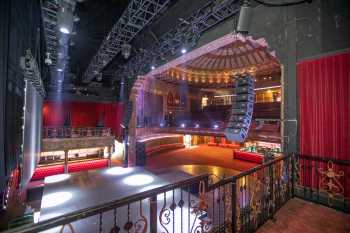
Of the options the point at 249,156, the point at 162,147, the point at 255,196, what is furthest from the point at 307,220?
the point at 162,147

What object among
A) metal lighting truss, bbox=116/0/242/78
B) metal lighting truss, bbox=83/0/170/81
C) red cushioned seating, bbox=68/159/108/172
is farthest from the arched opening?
red cushioned seating, bbox=68/159/108/172

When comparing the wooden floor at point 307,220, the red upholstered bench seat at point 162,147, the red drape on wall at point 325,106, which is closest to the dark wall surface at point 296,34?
the red drape on wall at point 325,106

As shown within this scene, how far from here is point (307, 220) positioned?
9.32 ft

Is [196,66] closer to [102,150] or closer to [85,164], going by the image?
[102,150]

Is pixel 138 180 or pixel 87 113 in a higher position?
pixel 87 113

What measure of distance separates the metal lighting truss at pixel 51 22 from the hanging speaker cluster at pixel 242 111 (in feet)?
14.4

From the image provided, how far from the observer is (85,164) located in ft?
41.2

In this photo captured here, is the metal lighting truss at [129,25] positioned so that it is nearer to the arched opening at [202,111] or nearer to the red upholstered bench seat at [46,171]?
the arched opening at [202,111]

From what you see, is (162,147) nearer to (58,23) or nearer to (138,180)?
(138,180)

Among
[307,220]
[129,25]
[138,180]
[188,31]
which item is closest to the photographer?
[307,220]

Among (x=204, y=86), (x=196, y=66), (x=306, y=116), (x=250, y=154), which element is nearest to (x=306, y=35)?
(x=306, y=116)

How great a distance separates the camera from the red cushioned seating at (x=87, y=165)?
12.0 meters

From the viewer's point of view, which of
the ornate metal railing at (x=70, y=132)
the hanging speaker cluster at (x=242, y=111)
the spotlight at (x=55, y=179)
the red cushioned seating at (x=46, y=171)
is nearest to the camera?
the hanging speaker cluster at (x=242, y=111)

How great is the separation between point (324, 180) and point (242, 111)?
2128mm
